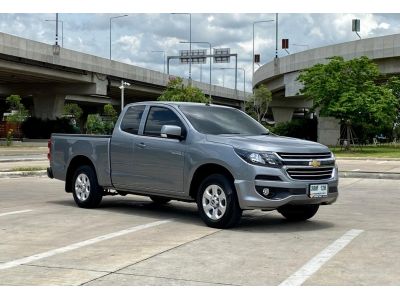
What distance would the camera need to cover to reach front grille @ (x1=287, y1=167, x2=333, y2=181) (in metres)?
8.66

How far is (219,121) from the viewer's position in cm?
993

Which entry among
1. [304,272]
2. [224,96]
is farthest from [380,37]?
[224,96]

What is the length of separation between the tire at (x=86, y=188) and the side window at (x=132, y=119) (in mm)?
1138

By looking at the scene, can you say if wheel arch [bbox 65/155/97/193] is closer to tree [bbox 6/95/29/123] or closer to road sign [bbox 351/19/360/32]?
road sign [bbox 351/19/360/32]

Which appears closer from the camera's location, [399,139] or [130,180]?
[130,180]

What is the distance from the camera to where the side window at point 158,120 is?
32.6ft

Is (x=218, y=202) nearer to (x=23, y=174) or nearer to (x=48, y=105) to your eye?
(x=23, y=174)

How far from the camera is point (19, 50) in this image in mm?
46531

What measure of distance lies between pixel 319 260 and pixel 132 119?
16.0 ft

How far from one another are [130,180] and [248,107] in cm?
7139

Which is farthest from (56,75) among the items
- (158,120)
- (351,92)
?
(158,120)

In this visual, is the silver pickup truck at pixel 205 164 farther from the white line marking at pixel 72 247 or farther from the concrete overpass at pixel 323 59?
the concrete overpass at pixel 323 59

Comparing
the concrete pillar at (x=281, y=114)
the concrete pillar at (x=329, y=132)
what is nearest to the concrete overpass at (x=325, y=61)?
the concrete pillar at (x=329, y=132)
